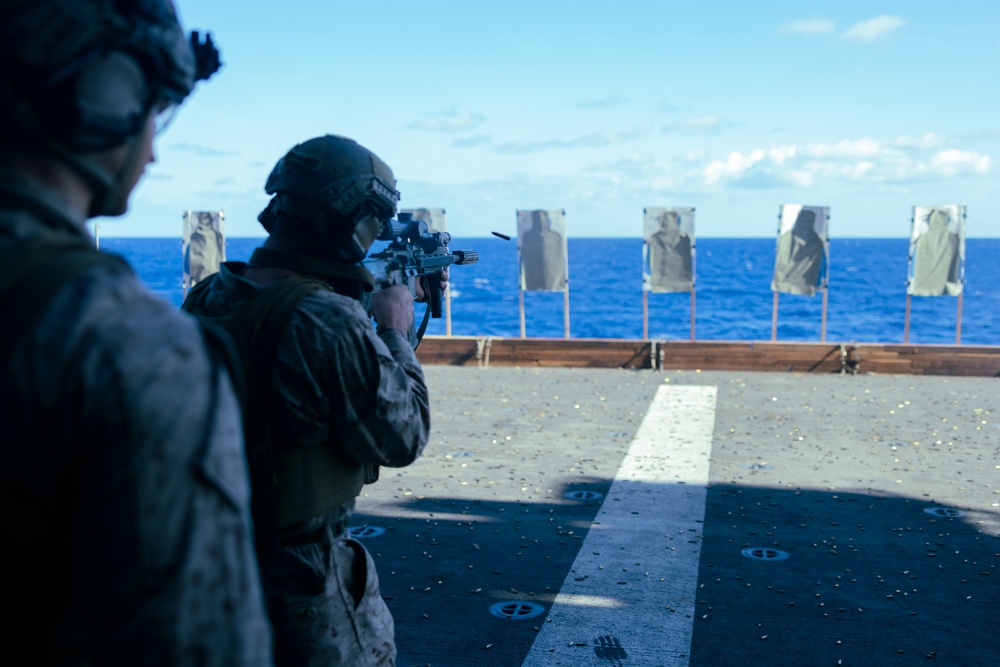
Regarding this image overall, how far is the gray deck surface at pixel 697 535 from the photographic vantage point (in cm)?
402

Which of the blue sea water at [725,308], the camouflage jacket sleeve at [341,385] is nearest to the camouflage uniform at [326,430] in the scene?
the camouflage jacket sleeve at [341,385]

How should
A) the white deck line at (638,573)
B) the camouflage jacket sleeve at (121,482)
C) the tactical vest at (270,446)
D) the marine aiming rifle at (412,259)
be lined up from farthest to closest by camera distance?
the white deck line at (638,573) → the marine aiming rifle at (412,259) → the tactical vest at (270,446) → the camouflage jacket sleeve at (121,482)

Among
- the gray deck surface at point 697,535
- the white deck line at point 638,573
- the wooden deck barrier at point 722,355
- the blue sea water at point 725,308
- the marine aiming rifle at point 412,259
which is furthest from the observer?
the blue sea water at point 725,308

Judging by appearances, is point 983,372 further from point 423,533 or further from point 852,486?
point 423,533

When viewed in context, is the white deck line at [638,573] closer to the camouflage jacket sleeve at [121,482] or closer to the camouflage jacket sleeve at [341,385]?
the camouflage jacket sleeve at [341,385]

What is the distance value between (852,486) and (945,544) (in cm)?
130

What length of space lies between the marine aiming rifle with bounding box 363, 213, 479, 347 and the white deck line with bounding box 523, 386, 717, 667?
5.78 feet

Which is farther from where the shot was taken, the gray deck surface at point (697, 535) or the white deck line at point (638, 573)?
the gray deck surface at point (697, 535)

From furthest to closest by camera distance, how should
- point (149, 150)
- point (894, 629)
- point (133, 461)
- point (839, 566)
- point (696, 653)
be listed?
1. point (839, 566)
2. point (894, 629)
3. point (696, 653)
4. point (149, 150)
5. point (133, 461)

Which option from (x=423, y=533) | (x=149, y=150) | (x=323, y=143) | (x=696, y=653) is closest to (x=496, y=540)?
(x=423, y=533)

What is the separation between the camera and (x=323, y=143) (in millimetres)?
2398

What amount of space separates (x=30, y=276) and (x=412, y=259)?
2.10 m

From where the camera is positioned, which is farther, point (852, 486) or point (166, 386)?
point (852, 486)

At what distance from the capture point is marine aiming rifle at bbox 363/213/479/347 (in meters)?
2.80
